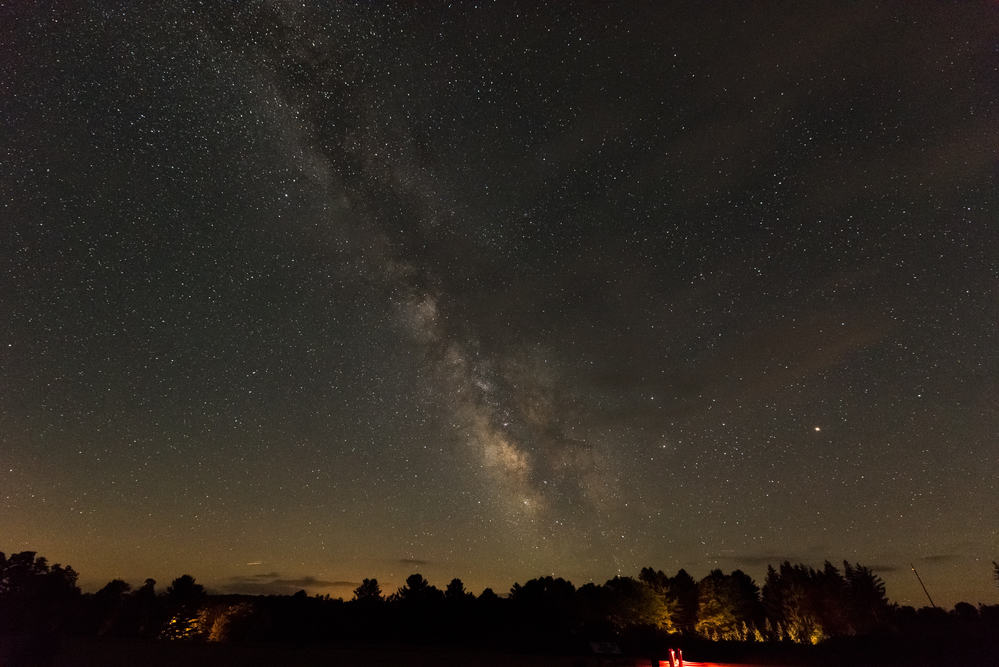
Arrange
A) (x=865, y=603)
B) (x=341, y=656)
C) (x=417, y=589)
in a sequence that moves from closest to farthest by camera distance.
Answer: (x=341, y=656) < (x=865, y=603) < (x=417, y=589)

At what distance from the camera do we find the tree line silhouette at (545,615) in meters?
48.0

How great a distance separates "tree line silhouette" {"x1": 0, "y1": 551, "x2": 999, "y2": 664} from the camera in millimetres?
47969

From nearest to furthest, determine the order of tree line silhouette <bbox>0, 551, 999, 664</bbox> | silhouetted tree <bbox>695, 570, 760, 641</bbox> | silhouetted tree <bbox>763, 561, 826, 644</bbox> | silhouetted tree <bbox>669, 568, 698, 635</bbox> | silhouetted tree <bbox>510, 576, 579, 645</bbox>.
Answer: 1. tree line silhouette <bbox>0, 551, 999, 664</bbox>
2. silhouetted tree <bbox>510, 576, 579, 645</bbox>
3. silhouetted tree <bbox>763, 561, 826, 644</bbox>
4. silhouetted tree <bbox>695, 570, 760, 641</bbox>
5. silhouetted tree <bbox>669, 568, 698, 635</bbox>

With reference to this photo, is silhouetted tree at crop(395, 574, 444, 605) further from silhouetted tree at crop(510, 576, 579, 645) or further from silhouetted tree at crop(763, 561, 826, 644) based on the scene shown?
silhouetted tree at crop(763, 561, 826, 644)

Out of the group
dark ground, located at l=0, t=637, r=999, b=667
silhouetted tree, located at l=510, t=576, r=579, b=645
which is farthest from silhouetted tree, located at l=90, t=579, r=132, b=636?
silhouetted tree, located at l=510, t=576, r=579, b=645

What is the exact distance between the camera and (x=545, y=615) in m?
61.7

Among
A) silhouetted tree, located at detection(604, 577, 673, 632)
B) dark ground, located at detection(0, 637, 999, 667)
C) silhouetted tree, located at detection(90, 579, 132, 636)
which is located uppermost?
silhouetted tree, located at detection(604, 577, 673, 632)

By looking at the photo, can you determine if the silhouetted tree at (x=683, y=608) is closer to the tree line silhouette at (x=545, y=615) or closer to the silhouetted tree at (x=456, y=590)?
the tree line silhouette at (x=545, y=615)

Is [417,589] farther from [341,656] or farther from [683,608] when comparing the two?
[341,656]

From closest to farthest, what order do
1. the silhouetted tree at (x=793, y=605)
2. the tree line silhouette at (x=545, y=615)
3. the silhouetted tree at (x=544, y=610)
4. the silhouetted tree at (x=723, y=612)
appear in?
the tree line silhouette at (x=545, y=615)
the silhouetted tree at (x=544, y=610)
the silhouetted tree at (x=793, y=605)
the silhouetted tree at (x=723, y=612)

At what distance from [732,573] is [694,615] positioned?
42.9 feet

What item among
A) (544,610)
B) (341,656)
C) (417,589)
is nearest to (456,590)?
(417,589)

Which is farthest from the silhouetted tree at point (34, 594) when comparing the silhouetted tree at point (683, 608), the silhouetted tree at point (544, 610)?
the silhouetted tree at point (683, 608)

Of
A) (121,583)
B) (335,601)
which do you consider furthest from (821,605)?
(121,583)
